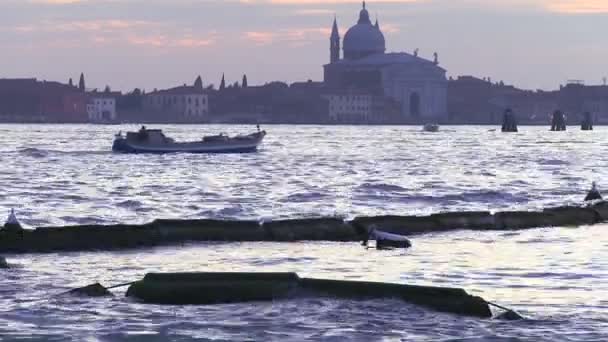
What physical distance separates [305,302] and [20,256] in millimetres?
4302

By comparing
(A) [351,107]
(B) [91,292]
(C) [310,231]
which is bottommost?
(A) [351,107]

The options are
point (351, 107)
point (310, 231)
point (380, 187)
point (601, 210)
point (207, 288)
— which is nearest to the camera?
point (207, 288)

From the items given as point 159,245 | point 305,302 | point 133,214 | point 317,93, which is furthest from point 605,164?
point 317,93

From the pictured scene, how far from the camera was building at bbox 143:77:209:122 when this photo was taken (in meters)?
176

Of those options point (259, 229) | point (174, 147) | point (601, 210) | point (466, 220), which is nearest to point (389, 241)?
point (259, 229)

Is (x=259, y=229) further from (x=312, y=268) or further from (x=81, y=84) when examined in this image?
(x=81, y=84)

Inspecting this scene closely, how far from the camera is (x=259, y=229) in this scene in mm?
16641

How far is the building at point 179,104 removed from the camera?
176m

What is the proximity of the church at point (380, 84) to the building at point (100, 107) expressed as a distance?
76.5 feet

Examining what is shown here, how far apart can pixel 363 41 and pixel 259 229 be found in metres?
160

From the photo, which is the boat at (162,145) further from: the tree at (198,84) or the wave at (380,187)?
the tree at (198,84)

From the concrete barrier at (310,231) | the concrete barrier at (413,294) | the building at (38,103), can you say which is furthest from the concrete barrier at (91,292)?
the building at (38,103)

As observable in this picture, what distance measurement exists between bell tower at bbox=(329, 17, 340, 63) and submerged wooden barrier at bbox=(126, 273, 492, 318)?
181815mm

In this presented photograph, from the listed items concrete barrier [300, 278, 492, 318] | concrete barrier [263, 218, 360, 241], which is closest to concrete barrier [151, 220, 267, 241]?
A: concrete barrier [263, 218, 360, 241]
